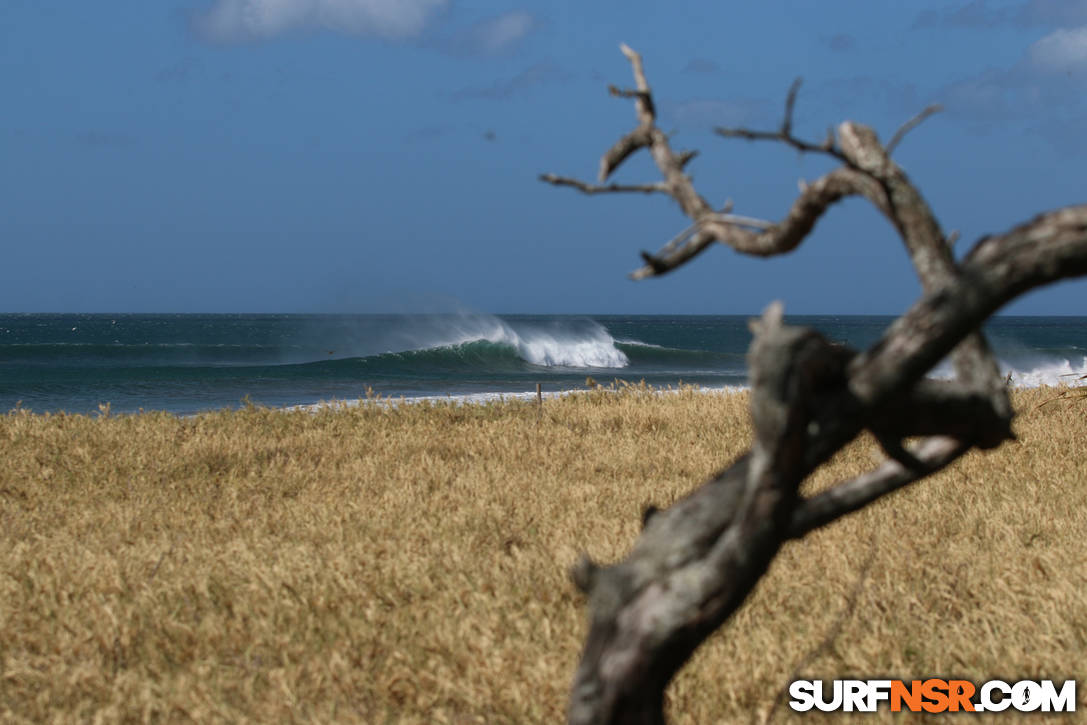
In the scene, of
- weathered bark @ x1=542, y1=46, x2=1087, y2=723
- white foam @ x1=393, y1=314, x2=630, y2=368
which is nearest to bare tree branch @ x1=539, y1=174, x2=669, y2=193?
weathered bark @ x1=542, y1=46, x2=1087, y2=723

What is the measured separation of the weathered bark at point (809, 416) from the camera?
2010 millimetres

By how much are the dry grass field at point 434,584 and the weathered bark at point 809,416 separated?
1.02 metres

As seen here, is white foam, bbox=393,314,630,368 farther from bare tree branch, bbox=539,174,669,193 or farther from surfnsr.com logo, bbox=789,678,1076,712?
bare tree branch, bbox=539,174,669,193

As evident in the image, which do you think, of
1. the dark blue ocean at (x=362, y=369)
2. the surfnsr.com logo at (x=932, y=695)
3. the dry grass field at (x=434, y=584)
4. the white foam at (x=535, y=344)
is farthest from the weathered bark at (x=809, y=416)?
the white foam at (x=535, y=344)

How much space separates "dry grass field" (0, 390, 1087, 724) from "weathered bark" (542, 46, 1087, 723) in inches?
40.3

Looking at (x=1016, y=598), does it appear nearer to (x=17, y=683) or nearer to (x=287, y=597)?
(x=287, y=597)

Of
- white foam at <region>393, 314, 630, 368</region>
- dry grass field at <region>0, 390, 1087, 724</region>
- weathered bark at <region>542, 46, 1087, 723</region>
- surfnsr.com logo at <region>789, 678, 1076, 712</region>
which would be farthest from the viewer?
white foam at <region>393, 314, 630, 368</region>

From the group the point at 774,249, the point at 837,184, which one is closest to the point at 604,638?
the point at 774,249

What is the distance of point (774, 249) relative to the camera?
2.45 m

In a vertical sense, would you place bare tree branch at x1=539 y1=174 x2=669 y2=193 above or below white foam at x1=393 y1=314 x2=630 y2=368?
below

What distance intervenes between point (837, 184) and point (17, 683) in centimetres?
401

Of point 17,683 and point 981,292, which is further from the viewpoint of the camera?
point 17,683

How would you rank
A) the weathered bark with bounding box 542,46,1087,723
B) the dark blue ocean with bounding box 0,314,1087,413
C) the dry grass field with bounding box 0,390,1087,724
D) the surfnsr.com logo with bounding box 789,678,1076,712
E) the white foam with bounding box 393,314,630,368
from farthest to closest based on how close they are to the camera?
the white foam with bounding box 393,314,630,368, the dark blue ocean with bounding box 0,314,1087,413, the dry grass field with bounding box 0,390,1087,724, the surfnsr.com logo with bounding box 789,678,1076,712, the weathered bark with bounding box 542,46,1087,723

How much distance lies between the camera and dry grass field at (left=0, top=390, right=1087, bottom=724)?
150 inches
